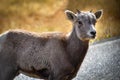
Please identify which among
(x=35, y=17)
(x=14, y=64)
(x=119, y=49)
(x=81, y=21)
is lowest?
(x=119, y=49)

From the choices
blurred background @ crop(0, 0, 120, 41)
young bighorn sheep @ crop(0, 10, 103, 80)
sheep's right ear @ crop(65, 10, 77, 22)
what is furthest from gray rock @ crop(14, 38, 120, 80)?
sheep's right ear @ crop(65, 10, 77, 22)

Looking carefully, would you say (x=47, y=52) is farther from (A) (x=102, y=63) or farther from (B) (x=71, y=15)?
(A) (x=102, y=63)

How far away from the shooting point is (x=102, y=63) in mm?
12625

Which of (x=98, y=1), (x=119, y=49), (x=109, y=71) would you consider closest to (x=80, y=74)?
(x=109, y=71)

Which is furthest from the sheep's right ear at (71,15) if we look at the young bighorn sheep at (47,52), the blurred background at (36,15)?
the blurred background at (36,15)

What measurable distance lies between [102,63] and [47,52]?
389 centimetres

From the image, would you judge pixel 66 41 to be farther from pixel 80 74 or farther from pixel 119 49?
pixel 119 49

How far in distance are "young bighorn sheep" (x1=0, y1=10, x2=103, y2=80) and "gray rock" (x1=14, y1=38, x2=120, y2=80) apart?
92.5 inches

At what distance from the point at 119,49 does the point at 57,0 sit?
2366 mm

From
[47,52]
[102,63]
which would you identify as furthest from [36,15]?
[47,52]

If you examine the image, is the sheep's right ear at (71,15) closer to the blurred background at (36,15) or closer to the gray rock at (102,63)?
the gray rock at (102,63)

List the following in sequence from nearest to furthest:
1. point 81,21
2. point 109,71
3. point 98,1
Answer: point 81,21
point 109,71
point 98,1

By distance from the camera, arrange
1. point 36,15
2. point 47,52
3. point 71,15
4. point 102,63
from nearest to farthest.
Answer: point 47,52, point 71,15, point 102,63, point 36,15

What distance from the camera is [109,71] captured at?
11680 mm
